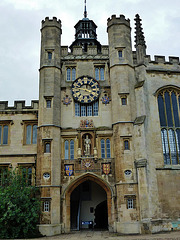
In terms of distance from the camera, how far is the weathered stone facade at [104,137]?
19.9 metres

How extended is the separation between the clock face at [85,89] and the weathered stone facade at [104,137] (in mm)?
92

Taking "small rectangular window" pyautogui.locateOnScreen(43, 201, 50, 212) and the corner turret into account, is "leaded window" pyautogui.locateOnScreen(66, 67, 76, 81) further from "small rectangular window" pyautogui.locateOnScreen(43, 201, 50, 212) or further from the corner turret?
"small rectangular window" pyautogui.locateOnScreen(43, 201, 50, 212)

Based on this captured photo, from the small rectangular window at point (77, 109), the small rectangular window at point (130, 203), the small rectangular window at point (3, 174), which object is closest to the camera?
the small rectangular window at point (130, 203)

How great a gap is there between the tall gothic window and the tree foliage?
10.6 metres

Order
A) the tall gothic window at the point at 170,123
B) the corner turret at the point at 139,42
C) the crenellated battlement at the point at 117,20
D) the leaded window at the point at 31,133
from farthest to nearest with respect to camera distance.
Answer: the crenellated battlement at the point at 117,20
the corner turret at the point at 139,42
the leaded window at the point at 31,133
the tall gothic window at the point at 170,123

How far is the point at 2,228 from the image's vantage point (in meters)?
18.0

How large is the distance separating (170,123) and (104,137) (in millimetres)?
5578

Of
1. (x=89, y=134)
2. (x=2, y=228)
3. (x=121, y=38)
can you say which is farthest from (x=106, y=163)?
(x=121, y=38)

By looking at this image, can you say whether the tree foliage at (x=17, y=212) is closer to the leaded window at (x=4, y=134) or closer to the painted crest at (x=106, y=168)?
the leaded window at (x=4, y=134)

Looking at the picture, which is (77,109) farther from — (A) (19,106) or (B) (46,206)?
(B) (46,206)

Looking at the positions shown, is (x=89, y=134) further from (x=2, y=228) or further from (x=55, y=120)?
(x=2, y=228)

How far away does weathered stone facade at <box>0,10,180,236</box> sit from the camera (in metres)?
19.9

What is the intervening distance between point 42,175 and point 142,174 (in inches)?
286

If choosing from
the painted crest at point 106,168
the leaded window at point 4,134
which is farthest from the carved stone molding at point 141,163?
the leaded window at point 4,134
